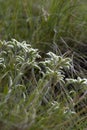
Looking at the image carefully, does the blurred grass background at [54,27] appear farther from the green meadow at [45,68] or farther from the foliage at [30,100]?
the foliage at [30,100]

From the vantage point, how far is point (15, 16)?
9.12 feet

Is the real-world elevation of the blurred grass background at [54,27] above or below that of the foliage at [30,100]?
above

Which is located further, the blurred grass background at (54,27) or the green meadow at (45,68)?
the blurred grass background at (54,27)

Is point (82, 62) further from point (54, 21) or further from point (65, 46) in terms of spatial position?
point (54, 21)

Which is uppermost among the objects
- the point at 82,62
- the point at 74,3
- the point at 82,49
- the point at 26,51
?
the point at 74,3

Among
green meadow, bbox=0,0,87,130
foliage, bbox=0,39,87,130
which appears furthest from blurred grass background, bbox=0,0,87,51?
foliage, bbox=0,39,87,130

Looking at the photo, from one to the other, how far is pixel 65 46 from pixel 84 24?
0.72ft

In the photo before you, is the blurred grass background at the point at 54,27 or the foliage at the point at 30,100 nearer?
the foliage at the point at 30,100

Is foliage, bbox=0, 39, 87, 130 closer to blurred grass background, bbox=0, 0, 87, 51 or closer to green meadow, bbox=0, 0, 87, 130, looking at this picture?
green meadow, bbox=0, 0, 87, 130

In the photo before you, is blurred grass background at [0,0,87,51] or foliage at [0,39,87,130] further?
blurred grass background at [0,0,87,51]

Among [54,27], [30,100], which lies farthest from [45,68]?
[54,27]

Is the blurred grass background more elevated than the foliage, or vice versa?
the blurred grass background

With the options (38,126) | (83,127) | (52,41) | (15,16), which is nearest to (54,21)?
(52,41)

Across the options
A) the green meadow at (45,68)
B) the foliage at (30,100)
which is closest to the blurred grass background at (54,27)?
the green meadow at (45,68)
